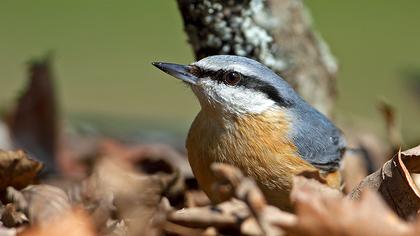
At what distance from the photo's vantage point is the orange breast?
470cm

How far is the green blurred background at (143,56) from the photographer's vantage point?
9156mm

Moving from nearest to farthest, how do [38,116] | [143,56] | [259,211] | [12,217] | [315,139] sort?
1. [259,211]
2. [12,217]
3. [315,139]
4. [38,116]
5. [143,56]

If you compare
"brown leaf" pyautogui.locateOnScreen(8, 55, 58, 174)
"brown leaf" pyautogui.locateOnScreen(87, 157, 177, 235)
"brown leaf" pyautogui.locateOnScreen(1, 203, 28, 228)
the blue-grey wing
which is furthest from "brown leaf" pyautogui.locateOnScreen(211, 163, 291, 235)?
"brown leaf" pyautogui.locateOnScreen(8, 55, 58, 174)

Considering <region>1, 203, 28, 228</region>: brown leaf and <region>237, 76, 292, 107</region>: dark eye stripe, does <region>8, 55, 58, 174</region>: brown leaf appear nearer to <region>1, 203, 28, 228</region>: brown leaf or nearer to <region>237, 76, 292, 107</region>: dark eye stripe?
<region>237, 76, 292, 107</region>: dark eye stripe

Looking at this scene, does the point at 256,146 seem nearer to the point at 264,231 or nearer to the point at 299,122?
the point at 299,122

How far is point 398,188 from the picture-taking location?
4203mm

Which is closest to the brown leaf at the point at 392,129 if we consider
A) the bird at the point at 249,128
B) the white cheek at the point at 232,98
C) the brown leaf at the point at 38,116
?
the bird at the point at 249,128

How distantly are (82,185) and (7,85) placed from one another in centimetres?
440

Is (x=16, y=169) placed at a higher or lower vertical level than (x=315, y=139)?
lower

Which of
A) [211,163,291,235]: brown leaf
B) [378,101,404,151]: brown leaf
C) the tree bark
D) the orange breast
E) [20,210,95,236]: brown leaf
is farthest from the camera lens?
[378,101,404,151]: brown leaf

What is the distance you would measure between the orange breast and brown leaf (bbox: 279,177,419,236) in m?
1.30

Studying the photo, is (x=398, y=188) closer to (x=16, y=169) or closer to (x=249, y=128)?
(x=249, y=128)

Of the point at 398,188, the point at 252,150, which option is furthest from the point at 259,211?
the point at 252,150

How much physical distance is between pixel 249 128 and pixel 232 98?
6.7 inches
